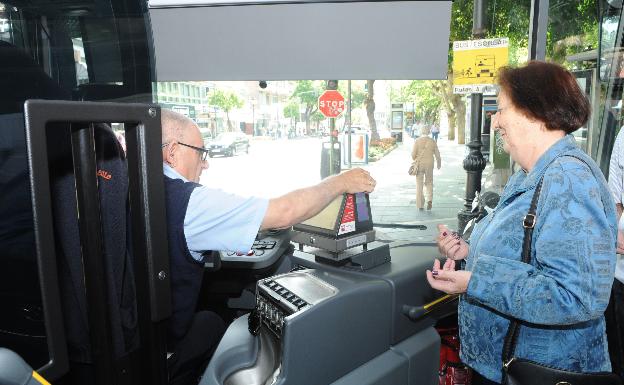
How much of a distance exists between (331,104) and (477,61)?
1476mm

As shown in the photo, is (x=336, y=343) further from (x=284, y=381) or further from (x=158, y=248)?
(x=158, y=248)

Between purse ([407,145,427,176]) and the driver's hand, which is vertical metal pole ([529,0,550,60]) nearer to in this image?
the driver's hand

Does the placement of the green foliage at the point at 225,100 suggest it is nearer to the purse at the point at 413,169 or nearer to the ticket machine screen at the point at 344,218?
the ticket machine screen at the point at 344,218

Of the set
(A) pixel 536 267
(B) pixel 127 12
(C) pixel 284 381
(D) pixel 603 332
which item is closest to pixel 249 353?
(C) pixel 284 381

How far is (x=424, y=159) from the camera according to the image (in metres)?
5.72

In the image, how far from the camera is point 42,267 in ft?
2.85

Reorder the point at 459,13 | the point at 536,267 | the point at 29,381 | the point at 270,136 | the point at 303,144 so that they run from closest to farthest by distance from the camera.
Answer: the point at 29,381, the point at 536,267, the point at 270,136, the point at 303,144, the point at 459,13

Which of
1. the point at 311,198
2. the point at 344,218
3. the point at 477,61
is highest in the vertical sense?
the point at 477,61

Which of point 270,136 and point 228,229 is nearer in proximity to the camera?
point 228,229

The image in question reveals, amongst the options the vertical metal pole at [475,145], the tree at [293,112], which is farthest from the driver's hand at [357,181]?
the vertical metal pole at [475,145]

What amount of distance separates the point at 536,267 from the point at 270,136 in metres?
2.81

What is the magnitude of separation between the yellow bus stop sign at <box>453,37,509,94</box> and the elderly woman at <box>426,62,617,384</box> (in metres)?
2.82

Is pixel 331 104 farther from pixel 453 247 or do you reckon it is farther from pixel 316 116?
pixel 453 247

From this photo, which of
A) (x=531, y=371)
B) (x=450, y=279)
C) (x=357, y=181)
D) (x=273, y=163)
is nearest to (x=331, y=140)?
(x=273, y=163)
